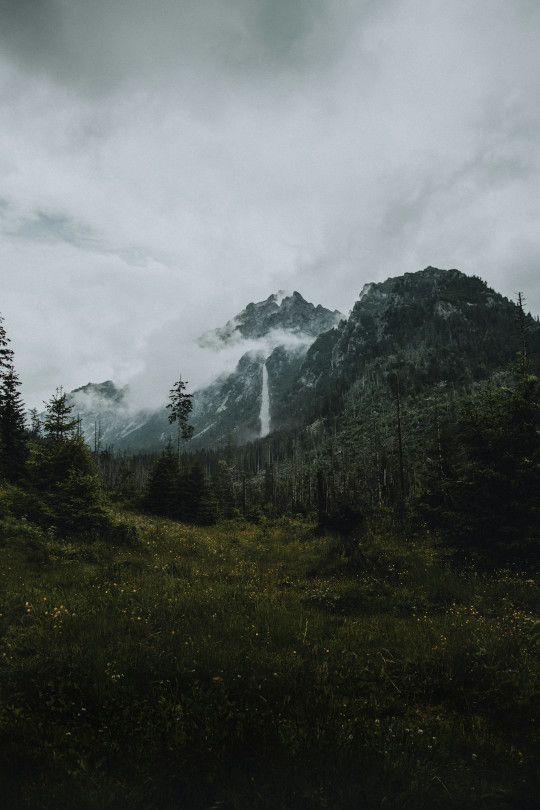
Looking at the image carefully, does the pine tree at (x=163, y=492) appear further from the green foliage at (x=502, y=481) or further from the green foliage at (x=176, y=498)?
the green foliage at (x=502, y=481)

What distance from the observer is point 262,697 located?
5.01 m

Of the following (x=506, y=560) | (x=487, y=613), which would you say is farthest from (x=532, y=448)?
(x=487, y=613)

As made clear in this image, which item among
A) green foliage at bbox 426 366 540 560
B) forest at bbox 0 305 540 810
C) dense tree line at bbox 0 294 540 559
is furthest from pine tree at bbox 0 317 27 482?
green foliage at bbox 426 366 540 560

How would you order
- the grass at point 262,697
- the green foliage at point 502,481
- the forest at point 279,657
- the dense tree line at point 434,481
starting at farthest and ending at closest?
1. the dense tree line at point 434,481
2. the green foliage at point 502,481
3. the forest at point 279,657
4. the grass at point 262,697

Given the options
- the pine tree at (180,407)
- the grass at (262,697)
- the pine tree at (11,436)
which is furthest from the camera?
the pine tree at (180,407)

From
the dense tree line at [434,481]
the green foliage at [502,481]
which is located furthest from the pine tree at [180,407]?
the green foliage at [502,481]

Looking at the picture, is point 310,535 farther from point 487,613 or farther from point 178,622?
point 178,622

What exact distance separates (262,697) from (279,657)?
1.20 m

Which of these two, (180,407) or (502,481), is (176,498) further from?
(502,481)

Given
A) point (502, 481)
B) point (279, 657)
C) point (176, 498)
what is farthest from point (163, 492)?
point (279, 657)

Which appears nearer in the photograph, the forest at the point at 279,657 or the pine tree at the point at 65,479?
the forest at the point at 279,657

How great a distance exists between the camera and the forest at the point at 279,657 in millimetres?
3869

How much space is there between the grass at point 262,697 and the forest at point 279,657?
0.03 m

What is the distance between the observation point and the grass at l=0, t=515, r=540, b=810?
3.76m
